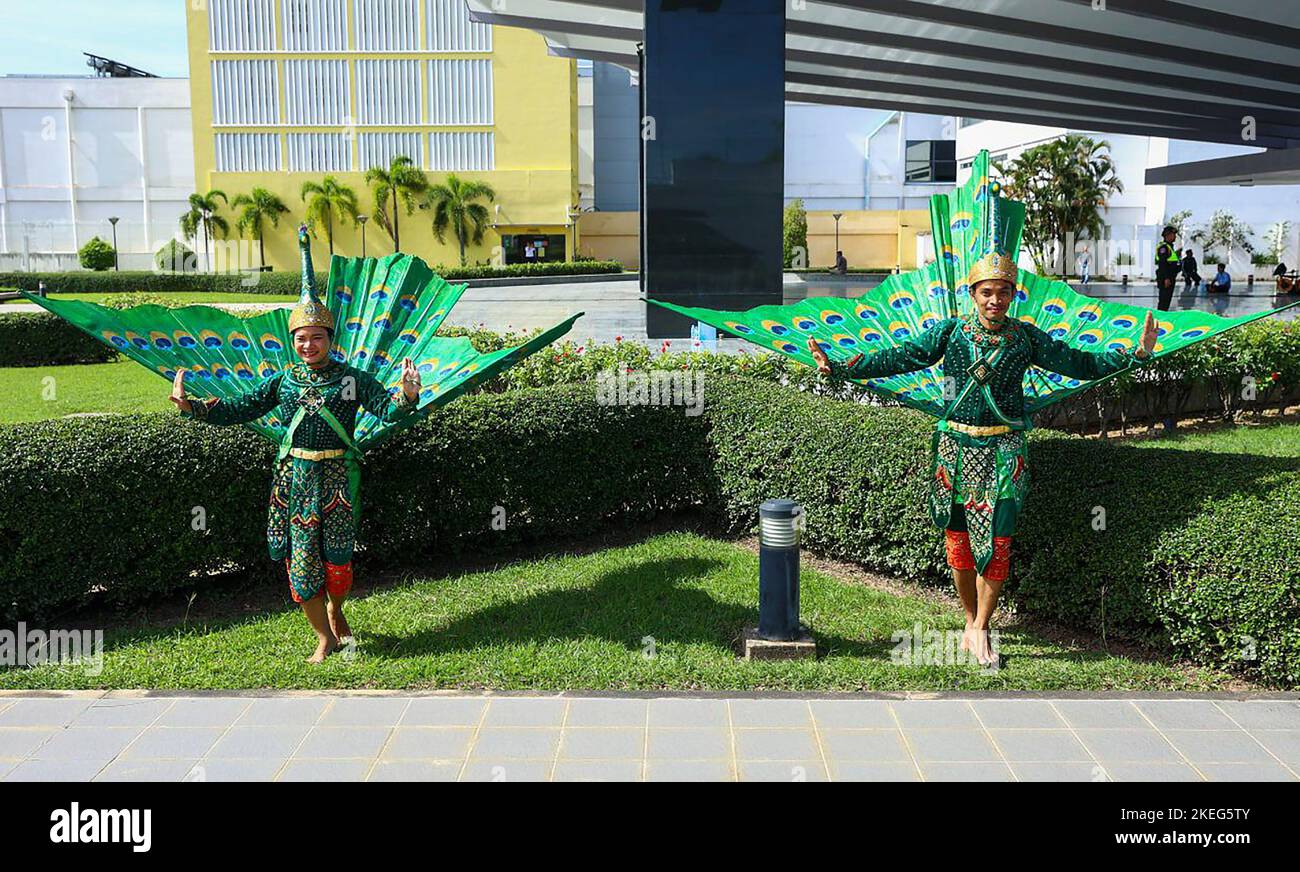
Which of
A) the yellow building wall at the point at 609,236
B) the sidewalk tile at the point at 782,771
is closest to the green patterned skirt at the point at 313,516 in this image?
the sidewalk tile at the point at 782,771

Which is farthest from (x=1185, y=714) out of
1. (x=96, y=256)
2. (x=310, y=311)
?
(x=96, y=256)

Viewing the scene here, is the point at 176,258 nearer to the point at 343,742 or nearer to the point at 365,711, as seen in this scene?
the point at 365,711

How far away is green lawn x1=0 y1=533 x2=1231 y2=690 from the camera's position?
214 inches

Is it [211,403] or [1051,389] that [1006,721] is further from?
[211,403]

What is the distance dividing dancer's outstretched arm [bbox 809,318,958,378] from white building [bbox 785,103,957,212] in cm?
5626

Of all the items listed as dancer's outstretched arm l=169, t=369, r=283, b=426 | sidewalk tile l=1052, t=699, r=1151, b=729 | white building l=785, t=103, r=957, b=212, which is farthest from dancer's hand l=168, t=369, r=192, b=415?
white building l=785, t=103, r=957, b=212

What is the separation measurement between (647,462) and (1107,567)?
3.64m

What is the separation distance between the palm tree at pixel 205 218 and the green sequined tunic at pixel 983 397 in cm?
5041

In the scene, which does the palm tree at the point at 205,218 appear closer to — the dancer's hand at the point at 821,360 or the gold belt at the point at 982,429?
the dancer's hand at the point at 821,360

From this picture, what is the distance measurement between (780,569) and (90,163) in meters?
61.8

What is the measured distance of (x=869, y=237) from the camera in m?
A: 56.4

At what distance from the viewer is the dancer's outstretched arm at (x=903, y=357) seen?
5.73m

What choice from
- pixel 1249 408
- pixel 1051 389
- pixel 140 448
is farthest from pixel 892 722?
pixel 1249 408

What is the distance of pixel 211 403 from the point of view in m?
5.58
